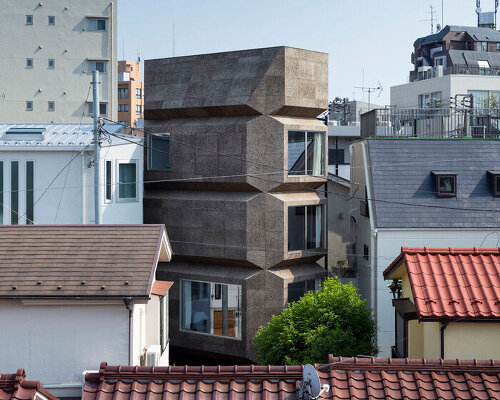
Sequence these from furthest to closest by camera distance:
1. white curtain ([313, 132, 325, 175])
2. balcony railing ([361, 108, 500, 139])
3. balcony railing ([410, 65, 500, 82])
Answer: balcony railing ([410, 65, 500, 82]), balcony railing ([361, 108, 500, 139]), white curtain ([313, 132, 325, 175])

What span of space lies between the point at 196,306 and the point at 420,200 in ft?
27.9

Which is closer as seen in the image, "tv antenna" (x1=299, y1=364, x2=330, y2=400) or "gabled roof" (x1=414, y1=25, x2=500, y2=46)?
"tv antenna" (x1=299, y1=364, x2=330, y2=400)

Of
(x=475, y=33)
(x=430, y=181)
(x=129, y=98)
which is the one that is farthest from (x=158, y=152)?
(x=129, y=98)

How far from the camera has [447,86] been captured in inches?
2064

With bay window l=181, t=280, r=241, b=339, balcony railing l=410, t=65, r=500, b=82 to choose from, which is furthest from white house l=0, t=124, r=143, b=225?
balcony railing l=410, t=65, r=500, b=82

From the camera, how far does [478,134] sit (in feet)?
102

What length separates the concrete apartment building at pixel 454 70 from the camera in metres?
52.3

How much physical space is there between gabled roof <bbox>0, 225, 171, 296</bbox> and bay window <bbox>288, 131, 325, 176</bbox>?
8790 mm

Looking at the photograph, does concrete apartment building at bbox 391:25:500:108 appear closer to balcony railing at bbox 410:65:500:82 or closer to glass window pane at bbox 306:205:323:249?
balcony railing at bbox 410:65:500:82

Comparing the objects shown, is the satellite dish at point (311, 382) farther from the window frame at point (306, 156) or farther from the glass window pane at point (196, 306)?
the glass window pane at point (196, 306)

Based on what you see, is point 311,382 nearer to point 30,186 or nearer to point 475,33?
point 30,186

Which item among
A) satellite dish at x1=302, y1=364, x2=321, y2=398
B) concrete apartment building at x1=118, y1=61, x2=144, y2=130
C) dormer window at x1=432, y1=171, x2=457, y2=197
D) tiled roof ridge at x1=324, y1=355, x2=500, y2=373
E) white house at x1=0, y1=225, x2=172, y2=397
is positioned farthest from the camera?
concrete apartment building at x1=118, y1=61, x2=144, y2=130

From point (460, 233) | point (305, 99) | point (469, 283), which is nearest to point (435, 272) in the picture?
point (469, 283)

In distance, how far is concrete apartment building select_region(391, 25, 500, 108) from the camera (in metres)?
52.3
